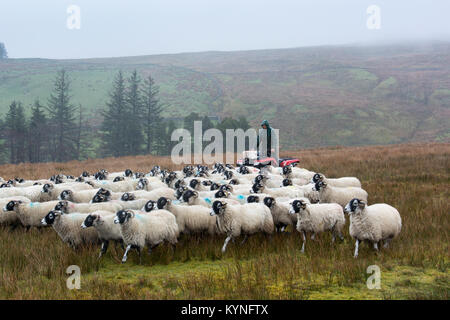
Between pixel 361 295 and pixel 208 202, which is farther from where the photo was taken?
pixel 208 202

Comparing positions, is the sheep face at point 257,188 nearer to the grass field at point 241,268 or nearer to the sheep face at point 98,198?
the grass field at point 241,268

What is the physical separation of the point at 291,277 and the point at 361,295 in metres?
1.26

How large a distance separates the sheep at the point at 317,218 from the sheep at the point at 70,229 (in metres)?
5.11

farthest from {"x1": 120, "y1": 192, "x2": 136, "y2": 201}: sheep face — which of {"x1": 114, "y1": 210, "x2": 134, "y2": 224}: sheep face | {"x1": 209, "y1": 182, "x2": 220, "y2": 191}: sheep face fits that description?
{"x1": 114, "y1": 210, "x2": 134, "y2": 224}: sheep face

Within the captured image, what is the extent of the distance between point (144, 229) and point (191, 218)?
1.52m

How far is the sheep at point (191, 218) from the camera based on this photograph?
10422mm

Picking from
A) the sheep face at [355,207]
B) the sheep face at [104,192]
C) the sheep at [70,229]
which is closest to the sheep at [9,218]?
the sheep face at [104,192]

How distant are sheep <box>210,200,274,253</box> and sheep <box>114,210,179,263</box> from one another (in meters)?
1.10

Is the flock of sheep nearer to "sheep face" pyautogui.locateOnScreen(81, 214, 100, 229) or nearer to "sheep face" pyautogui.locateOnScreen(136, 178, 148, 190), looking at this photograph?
"sheep face" pyautogui.locateOnScreen(81, 214, 100, 229)

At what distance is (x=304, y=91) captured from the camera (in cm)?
11131

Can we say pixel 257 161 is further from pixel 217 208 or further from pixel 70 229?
pixel 70 229
